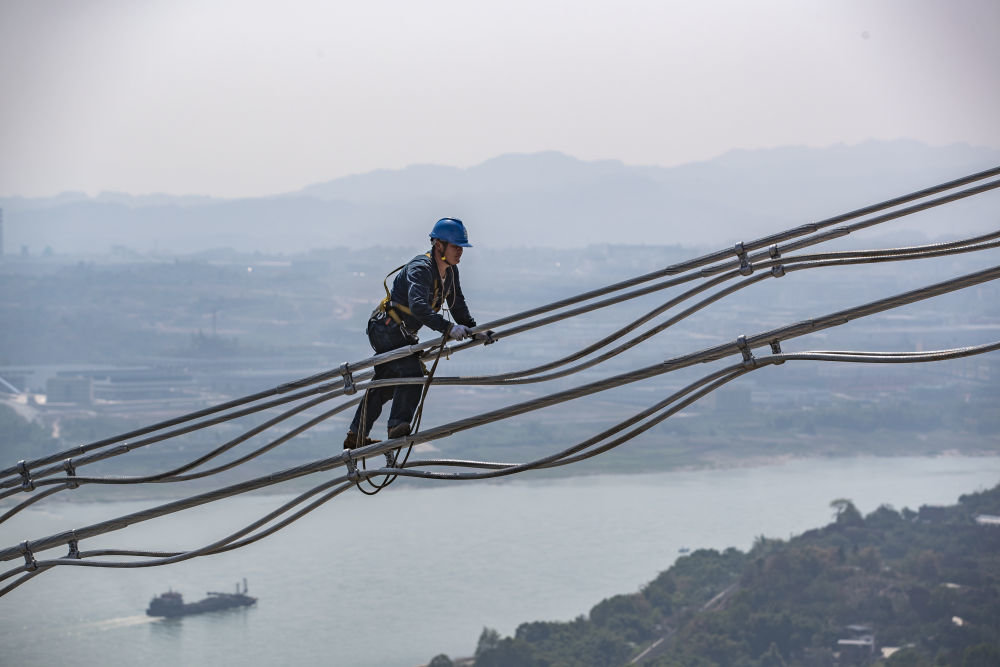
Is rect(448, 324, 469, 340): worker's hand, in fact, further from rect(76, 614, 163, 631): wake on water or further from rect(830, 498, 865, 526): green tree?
rect(830, 498, 865, 526): green tree

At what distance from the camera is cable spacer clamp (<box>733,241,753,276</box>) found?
2.96 m

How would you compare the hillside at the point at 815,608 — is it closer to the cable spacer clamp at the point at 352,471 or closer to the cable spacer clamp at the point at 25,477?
the cable spacer clamp at the point at 25,477

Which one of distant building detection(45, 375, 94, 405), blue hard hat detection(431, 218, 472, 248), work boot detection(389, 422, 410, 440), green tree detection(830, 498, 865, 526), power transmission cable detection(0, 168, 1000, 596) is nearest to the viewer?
power transmission cable detection(0, 168, 1000, 596)

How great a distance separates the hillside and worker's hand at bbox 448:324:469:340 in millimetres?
37715

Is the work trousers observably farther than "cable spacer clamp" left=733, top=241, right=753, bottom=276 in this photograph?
Yes

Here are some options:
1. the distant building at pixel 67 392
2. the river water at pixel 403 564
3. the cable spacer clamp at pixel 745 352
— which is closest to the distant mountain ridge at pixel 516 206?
the distant building at pixel 67 392

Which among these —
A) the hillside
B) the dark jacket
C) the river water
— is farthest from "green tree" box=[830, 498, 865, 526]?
the dark jacket

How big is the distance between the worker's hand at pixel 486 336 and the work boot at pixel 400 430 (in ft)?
1.32

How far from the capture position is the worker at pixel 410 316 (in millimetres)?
3336

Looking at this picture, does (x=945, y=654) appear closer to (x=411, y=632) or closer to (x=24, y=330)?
(x=411, y=632)

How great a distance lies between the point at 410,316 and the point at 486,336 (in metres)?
0.56

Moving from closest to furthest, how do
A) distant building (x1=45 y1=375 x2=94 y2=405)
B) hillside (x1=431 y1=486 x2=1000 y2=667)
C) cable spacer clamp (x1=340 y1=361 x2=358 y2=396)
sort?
cable spacer clamp (x1=340 y1=361 x2=358 y2=396) < hillside (x1=431 y1=486 x2=1000 y2=667) < distant building (x1=45 y1=375 x2=94 y2=405)

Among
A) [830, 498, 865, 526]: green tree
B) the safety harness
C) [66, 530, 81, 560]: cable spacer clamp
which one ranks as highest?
the safety harness

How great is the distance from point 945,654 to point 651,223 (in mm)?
58399
